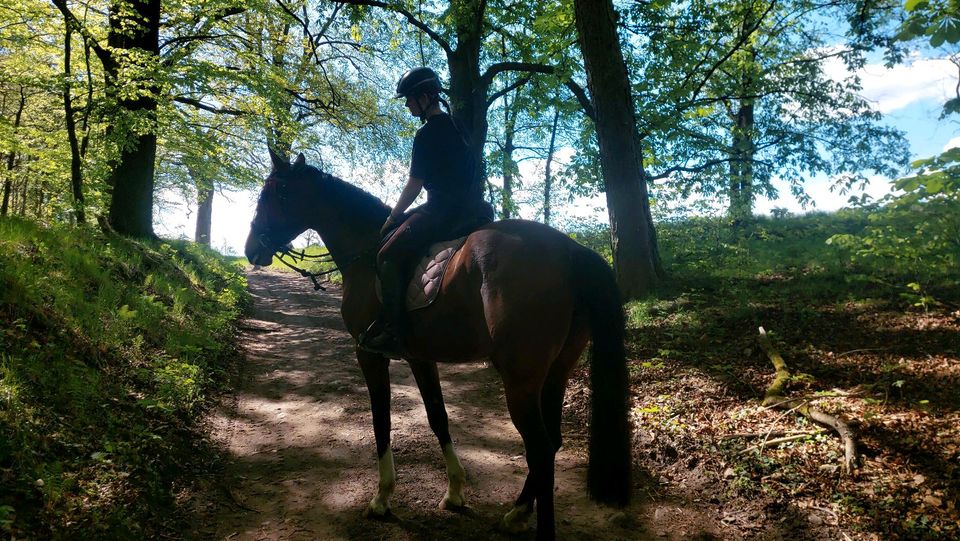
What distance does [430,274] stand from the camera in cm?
379

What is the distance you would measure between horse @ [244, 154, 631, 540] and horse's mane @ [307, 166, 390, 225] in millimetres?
887

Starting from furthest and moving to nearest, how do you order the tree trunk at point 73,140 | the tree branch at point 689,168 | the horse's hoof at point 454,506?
1. the tree branch at point 689,168
2. the tree trunk at point 73,140
3. the horse's hoof at point 454,506

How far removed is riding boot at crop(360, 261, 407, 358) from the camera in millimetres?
3883

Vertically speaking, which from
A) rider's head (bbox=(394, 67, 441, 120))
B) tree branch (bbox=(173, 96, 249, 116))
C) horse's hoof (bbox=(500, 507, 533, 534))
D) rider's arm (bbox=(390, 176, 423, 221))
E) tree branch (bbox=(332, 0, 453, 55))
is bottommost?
horse's hoof (bbox=(500, 507, 533, 534))

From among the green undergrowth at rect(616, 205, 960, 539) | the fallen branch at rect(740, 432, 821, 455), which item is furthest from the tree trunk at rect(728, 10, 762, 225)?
the fallen branch at rect(740, 432, 821, 455)

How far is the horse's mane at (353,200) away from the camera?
15.5 feet

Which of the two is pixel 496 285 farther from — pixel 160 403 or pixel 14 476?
pixel 160 403

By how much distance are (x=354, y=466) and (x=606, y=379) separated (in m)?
2.77

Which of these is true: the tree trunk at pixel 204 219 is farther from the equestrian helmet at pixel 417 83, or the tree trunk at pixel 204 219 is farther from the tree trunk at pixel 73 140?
the equestrian helmet at pixel 417 83

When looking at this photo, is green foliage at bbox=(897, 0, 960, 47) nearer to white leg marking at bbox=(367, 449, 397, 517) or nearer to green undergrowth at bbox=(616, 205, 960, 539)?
green undergrowth at bbox=(616, 205, 960, 539)

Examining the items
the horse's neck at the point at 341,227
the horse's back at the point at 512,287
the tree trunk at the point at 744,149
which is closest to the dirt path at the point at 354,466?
the horse's back at the point at 512,287

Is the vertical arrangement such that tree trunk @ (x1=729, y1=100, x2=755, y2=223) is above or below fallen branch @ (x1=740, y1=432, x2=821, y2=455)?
above

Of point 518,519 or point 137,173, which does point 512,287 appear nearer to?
point 518,519

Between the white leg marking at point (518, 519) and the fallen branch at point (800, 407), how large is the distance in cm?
202
